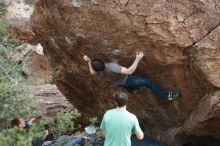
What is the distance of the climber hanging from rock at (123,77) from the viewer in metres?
7.74

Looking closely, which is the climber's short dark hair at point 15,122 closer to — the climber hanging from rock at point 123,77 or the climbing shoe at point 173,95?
the climber hanging from rock at point 123,77

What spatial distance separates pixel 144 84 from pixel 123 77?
0.44 m

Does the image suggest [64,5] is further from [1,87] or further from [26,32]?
[26,32]

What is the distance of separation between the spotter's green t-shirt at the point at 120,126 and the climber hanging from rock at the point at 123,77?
1.86 metres

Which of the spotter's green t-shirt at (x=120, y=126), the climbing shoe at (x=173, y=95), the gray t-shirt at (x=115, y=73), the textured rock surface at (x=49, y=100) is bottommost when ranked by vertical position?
the textured rock surface at (x=49, y=100)

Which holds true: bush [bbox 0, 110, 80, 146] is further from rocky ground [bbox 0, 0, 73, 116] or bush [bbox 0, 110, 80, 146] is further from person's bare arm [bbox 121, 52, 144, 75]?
rocky ground [bbox 0, 0, 73, 116]

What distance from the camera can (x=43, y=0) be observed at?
341 inches

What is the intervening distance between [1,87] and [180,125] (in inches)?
135

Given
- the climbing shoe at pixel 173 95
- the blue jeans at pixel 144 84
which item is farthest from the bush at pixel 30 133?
the climbing shoe at pixel 173 95

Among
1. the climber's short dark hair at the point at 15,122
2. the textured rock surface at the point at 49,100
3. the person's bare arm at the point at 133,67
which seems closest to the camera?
the person's bare arm at the point at 133,67

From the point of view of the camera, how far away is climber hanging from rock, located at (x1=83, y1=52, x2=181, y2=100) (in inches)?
Result: 305

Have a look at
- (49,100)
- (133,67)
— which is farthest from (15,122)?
(49,100)

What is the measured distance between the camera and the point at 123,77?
7.91 metres

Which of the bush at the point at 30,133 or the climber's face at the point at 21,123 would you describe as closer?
the bush at the point at 30,133
